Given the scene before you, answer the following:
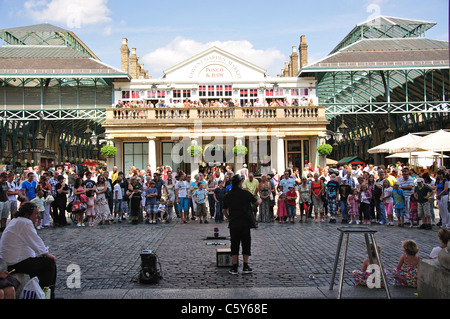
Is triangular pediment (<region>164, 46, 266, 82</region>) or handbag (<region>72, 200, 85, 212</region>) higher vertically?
triangular pediment (<region>164, 46, 266, 82</region>)

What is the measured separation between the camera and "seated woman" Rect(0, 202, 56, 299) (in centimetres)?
576

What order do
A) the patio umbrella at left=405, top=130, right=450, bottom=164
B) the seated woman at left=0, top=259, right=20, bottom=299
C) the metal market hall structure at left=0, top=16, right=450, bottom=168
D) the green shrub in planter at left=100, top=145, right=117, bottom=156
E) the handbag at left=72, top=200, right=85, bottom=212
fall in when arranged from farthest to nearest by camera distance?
the metal market hall structure at left=0, top=16, right=450, bottom=168 → the green shrub in planter at left=100, top=145, right=117, bottom=156 → the patio umbrella at left=405, top=130, right=450, bottom=164 → the handbag at left=72, top=200, right=85, bottom=212 → the seated woman at left=0, top=259, right=20, bottom=299

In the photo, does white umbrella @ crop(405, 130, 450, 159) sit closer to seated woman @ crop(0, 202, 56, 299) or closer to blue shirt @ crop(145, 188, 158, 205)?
blue shirt @ crop(145, 188, 158, 205)

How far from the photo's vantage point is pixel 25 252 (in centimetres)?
582

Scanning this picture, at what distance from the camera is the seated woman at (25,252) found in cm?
576

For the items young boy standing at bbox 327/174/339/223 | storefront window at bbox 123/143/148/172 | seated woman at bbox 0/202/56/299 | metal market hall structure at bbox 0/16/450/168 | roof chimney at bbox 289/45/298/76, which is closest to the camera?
seated woman at bbox 0/202/56/299

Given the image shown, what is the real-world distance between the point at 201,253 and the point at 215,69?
23293 mm

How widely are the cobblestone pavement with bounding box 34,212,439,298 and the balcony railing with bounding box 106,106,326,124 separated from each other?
1385 cm

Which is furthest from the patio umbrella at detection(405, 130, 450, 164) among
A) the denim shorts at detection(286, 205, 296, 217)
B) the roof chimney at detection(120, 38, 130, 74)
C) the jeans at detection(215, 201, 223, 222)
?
the roof chimney at detection(120, 38, 130, 74)

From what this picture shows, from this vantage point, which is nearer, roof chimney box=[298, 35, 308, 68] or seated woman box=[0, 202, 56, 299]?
seated woman box=[0, 202, 56, 299]

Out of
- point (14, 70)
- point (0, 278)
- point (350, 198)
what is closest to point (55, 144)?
point (14, 70)

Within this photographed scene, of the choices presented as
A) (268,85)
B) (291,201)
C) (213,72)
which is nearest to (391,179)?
(291,201)
